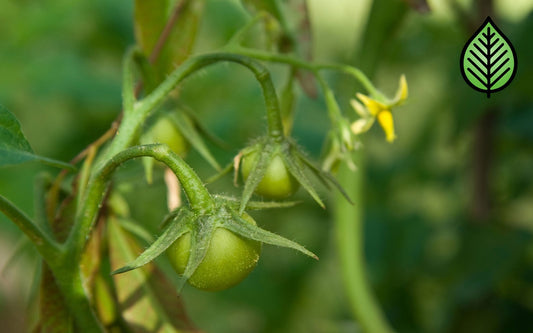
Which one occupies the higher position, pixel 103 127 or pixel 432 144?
pixel 103 127

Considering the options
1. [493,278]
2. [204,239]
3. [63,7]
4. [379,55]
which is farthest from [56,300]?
[63,7]

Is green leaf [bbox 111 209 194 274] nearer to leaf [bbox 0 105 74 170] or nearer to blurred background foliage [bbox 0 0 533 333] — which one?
leaf [bbox 0 105 74 170]

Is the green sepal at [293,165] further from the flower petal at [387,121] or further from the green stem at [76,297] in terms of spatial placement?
the green stem at [76,297]

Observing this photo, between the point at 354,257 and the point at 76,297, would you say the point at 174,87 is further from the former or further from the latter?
the point at 354,257

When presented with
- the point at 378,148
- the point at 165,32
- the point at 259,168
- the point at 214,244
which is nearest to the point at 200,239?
the point at 214,244

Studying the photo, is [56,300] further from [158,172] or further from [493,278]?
[493,278]
